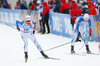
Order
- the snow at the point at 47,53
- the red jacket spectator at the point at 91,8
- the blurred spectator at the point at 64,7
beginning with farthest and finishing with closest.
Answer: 1. the blurred spectator at the point at 64,7
2. the red jacket spectator at the point at 91,8
3. the snow at the point at 47,53

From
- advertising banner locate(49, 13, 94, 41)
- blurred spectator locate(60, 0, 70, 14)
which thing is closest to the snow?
advertising banner locate(49, 13, 94, 41)

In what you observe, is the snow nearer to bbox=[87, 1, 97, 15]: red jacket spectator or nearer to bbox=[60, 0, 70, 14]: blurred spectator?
bbox=[60, 0, 70, 14]: blurred spectator

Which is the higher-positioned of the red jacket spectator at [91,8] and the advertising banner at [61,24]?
the red jacket spectator at [91,8]

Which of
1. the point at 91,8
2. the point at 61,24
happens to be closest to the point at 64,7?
the point at 61,24

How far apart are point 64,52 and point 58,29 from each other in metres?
5.49

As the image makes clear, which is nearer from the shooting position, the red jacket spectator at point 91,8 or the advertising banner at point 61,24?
the red jacket spectator at point 91,8

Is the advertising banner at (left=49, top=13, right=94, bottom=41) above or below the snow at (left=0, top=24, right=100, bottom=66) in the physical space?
above

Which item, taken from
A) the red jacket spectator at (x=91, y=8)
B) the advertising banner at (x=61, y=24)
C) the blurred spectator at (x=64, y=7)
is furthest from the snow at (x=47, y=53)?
the red jacket spectator at (x=91, y=8)

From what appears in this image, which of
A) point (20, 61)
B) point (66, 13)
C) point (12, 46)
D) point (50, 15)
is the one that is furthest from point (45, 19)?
point (20, 61)

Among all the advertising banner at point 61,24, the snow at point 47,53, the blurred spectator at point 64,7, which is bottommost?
the snow at point 47,53

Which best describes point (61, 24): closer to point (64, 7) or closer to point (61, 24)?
point (61, 24)

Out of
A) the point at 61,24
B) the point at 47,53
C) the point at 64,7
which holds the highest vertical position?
the point at 64,7

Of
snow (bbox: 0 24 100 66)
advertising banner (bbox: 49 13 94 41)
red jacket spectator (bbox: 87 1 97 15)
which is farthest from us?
advertising banner (bbox: 49 13 94 41)

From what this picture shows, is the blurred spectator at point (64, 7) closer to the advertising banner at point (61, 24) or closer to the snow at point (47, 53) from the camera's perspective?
the advertising banner at point (61, 24)
